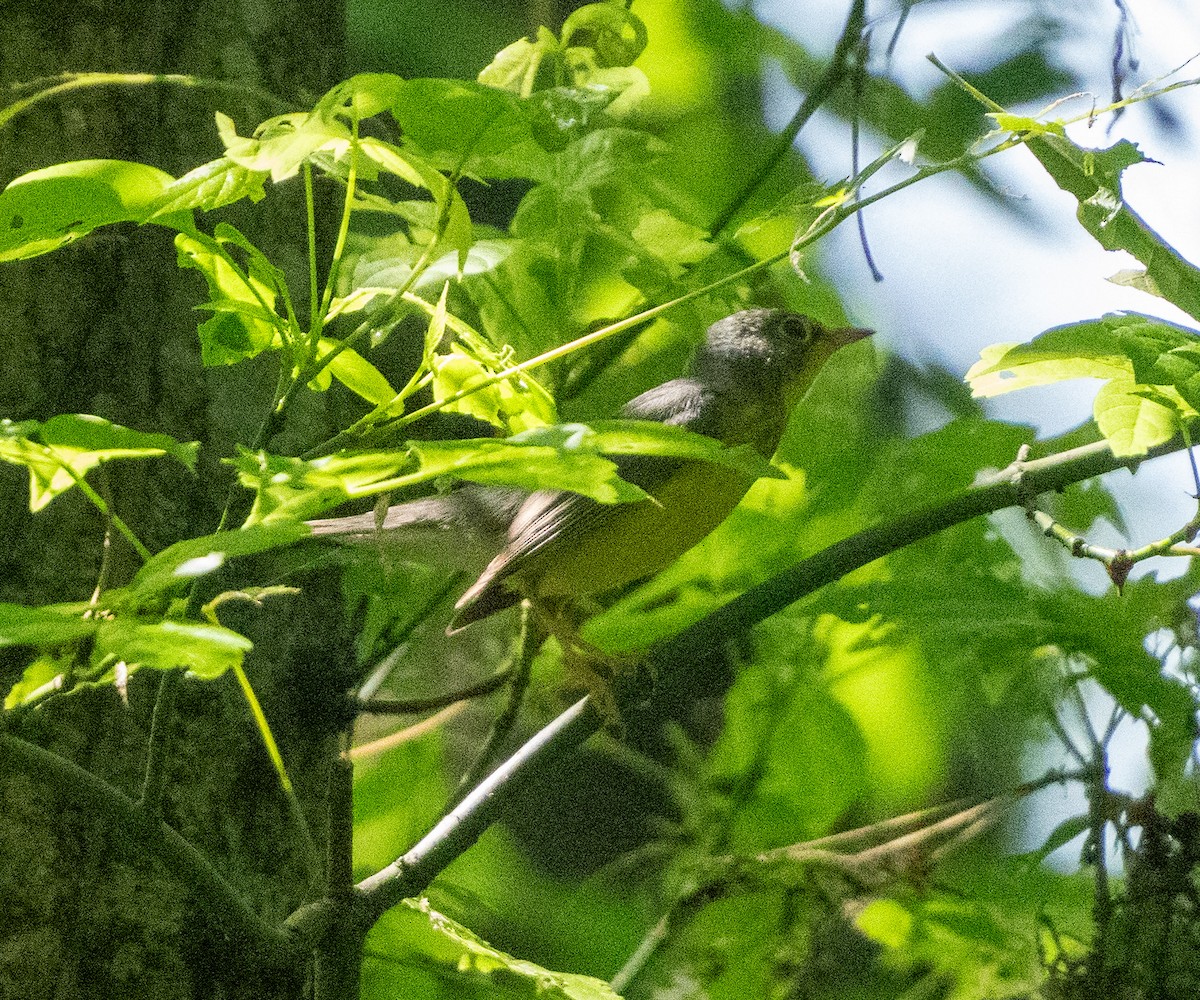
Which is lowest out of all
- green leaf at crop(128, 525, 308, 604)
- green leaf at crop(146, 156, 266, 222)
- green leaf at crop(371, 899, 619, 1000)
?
green leaf at crop(371, 899, 619, 1000)

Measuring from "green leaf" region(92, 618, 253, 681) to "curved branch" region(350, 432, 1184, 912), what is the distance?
0.57 meters

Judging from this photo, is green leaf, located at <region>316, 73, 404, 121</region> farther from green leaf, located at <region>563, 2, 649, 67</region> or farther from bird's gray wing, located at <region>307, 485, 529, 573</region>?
bird's gray wing, located at <region>307, 485, 529, 573</region>

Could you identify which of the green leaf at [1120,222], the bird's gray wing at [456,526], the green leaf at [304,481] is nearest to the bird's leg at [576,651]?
the bird's gray wing at [456,526]

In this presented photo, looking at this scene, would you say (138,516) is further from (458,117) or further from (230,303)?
(458,117)

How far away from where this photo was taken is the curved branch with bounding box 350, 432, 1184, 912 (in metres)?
1.23

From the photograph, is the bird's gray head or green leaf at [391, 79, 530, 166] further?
the bird's gray head

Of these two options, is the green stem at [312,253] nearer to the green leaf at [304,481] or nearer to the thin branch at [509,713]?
the green leaf at [304,481]

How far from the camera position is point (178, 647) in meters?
0.68

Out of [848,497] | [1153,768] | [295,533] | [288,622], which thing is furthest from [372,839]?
[295,533]

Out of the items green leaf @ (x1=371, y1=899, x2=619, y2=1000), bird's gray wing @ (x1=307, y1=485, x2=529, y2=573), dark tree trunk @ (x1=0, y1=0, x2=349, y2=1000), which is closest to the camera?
green leaf @ (x1=371, y1=899, x2=619, y2=1000)

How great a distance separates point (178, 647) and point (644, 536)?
147 centimetres

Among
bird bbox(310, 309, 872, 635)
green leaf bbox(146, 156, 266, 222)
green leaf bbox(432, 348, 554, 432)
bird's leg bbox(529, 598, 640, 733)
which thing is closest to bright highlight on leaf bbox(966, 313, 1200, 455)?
green leaf bbox(432, 348, 554, 432)

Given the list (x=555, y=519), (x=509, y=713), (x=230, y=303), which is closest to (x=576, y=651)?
(x=555, y=519)

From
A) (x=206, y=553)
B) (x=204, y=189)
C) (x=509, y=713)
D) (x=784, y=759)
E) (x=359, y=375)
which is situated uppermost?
(x=204, y=189)
